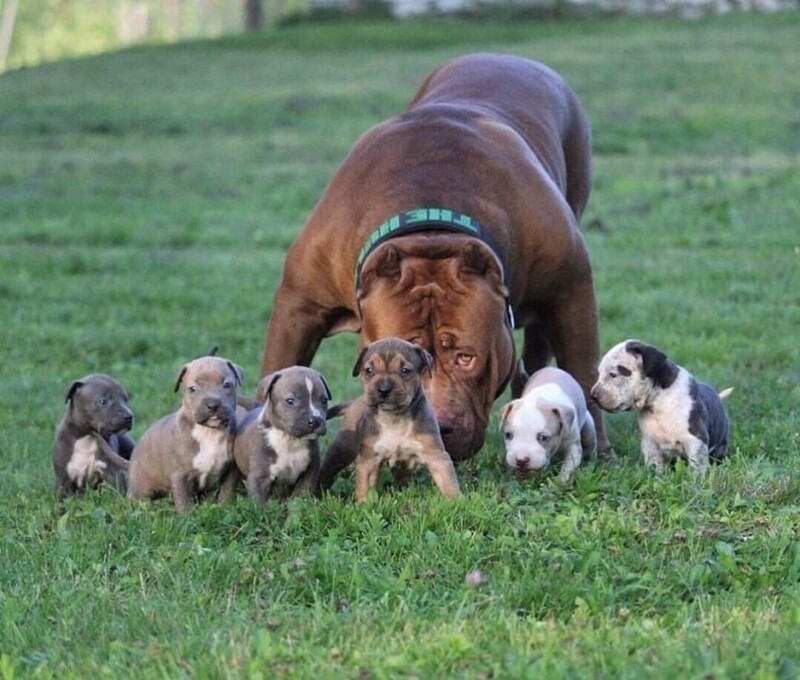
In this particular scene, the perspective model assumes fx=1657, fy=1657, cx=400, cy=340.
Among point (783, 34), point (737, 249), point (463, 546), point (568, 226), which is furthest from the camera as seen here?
point (783, 34)

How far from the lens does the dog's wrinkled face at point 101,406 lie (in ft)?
22.7

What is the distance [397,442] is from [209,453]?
0.84 meters

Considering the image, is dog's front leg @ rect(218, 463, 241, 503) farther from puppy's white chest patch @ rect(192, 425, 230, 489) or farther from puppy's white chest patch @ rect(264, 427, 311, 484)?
puppy's white chest patch @ rect(264, 427, 311, 484)


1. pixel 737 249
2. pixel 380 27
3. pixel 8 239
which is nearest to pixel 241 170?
pixel 8 239

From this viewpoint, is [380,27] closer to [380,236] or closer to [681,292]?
[681,292]

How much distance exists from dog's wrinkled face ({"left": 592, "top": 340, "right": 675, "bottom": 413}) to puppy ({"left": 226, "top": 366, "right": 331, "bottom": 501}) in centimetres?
125

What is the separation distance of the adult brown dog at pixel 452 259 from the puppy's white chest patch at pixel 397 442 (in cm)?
23

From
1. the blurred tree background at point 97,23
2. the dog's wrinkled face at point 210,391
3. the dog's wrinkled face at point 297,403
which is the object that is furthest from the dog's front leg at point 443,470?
the blurred tree background at point 97,23

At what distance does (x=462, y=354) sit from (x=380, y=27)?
3346cm

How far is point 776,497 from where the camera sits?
5.91 m

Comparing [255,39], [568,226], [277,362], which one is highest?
[568,226]

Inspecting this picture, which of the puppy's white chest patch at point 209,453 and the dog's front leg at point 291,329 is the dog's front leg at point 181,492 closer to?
the puppy's white chest patch at point 209,453

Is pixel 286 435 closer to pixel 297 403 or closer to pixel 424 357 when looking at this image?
pixel 297 403

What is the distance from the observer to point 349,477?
7008 millimetres
